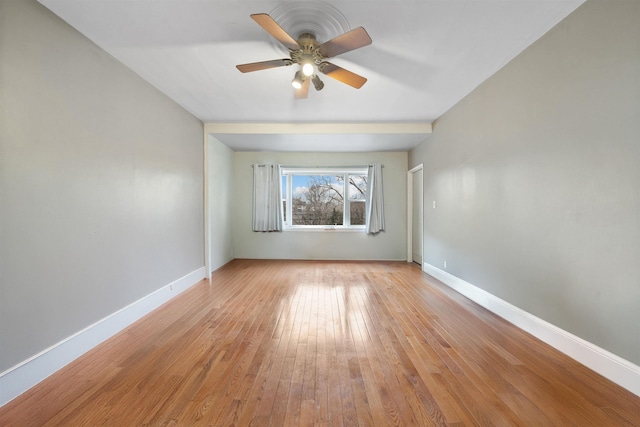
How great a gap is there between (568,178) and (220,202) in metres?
4.77

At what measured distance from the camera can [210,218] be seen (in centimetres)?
444

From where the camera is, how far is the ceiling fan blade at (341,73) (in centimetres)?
225

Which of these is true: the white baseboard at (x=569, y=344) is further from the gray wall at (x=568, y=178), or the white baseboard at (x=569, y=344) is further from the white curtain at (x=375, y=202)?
the white curtain at (x=375, y=202)

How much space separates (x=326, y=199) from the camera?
235 inches

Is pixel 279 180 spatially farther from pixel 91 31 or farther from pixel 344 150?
pixel 91 31

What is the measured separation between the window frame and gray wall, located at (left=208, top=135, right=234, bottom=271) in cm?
113

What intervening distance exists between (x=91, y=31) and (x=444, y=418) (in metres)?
3.50

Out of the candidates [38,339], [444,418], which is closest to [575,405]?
[444,418]

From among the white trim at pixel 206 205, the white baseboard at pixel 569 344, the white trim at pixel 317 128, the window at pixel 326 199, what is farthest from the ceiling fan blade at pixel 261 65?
the window at pixel 326 199

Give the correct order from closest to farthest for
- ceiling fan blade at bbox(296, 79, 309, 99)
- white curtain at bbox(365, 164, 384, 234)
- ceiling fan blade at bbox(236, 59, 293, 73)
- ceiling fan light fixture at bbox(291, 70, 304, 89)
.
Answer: ceiling fan blade at bbox(236, 59, 293, 73)
ceiling fan light fixture at bbox(291, 70, 304, 89)
ceiling fan blade at bbox(296, 79, 309, 99)
white curtain at bbox(365, 164, 384, 234)

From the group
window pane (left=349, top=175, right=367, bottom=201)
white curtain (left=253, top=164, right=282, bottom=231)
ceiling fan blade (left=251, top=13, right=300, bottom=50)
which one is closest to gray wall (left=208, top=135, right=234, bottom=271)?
white curtain (left=253, top=164, right=282, bottom=231)

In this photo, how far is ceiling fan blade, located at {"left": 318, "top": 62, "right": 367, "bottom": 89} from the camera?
225cm

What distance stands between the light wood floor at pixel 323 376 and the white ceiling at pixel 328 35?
2459mm

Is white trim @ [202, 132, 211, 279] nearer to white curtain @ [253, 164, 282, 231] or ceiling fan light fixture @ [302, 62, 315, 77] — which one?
white curtain @ [253, 164, 282, 231]
